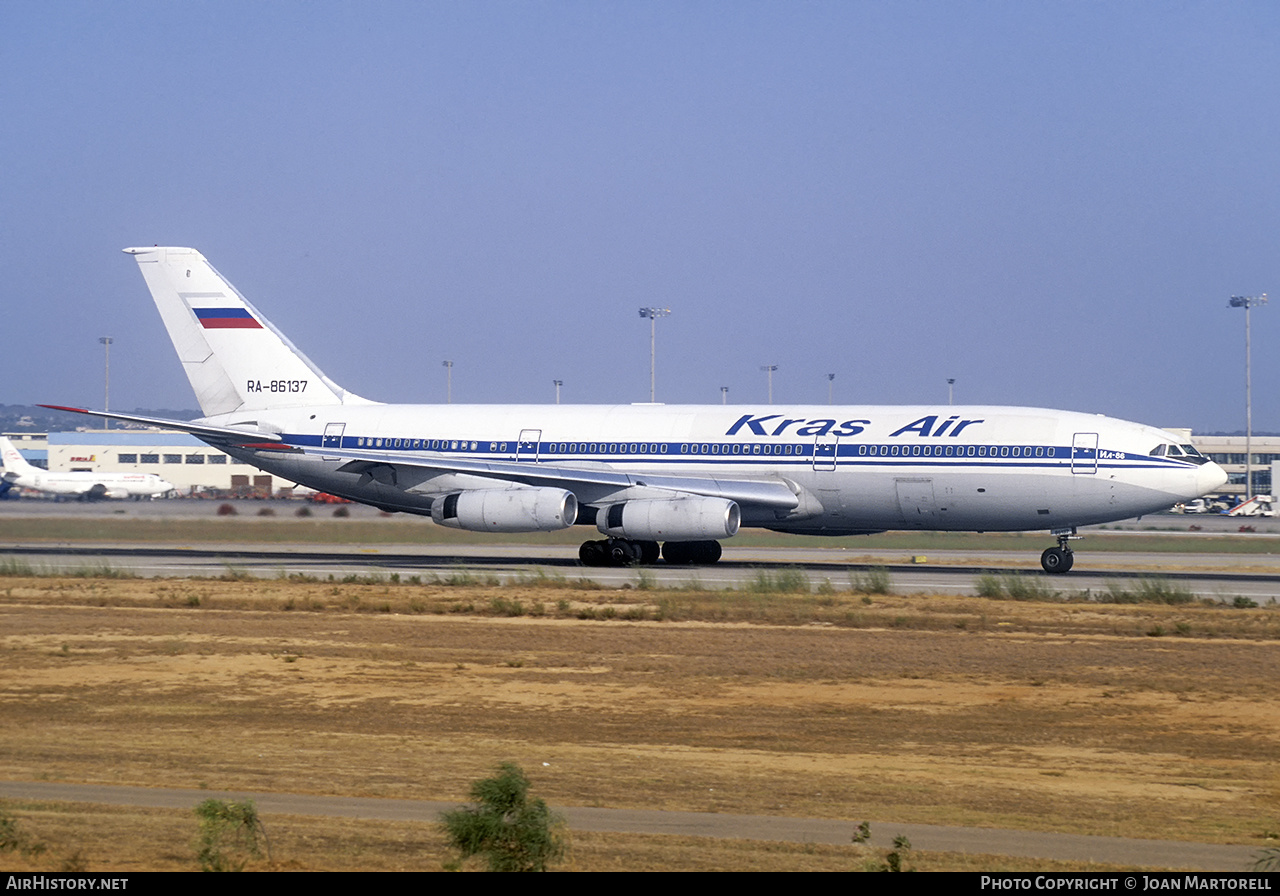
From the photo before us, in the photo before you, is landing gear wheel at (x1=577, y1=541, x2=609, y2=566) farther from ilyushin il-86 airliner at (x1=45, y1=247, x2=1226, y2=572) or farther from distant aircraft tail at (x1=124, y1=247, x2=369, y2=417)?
distant aircraft tail at (x1=124, y1=247, x2=369, y2=417)

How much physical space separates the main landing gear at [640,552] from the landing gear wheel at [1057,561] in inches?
342

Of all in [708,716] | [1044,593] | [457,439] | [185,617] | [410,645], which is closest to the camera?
[708,716]

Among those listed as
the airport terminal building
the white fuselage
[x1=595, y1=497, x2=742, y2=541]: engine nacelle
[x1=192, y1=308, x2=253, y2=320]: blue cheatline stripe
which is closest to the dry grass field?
[x1=595, y1=497, x2=742, y2=541]: engine nacelle

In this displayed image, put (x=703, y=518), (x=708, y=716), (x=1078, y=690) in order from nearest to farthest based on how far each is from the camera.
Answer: (x=708, y=716) → (x=1078, y=690) → (x=703, y=518)

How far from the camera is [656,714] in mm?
16562

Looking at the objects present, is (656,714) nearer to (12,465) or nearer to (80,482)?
(80,482)

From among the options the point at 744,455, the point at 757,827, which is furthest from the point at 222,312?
the point at 757,827

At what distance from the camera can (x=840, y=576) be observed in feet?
113

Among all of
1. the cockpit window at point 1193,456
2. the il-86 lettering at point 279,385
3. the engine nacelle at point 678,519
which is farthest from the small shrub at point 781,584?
the il-86 lettering at point 279,385

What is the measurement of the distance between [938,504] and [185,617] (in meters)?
18.1

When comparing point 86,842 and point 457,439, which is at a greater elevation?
point 457,439

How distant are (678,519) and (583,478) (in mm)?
3001

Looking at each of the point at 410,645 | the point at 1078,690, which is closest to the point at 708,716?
the point at 1078,690
